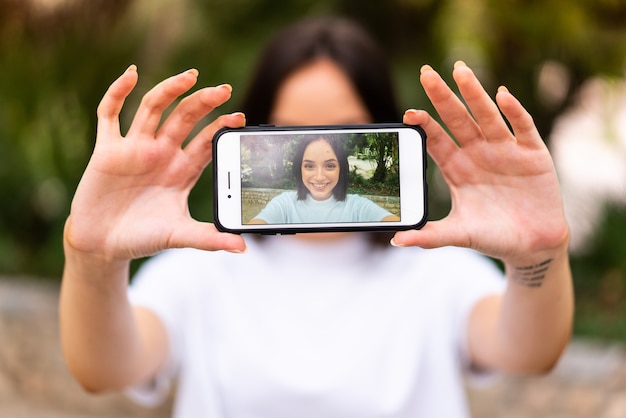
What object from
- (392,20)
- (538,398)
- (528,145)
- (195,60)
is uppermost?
(392,20)

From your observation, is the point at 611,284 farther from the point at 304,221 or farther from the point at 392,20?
the point at 304,221

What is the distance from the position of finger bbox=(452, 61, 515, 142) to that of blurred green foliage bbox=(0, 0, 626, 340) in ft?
7.08

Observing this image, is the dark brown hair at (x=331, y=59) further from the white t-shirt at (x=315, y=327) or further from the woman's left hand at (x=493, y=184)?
the woman's left hand at (x=493, y=184)

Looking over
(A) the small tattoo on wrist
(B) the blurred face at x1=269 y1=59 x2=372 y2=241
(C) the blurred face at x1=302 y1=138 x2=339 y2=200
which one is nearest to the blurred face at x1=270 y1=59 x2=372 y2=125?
(B) the blurred face at x1=269 y1=59 x2=372 y2=241

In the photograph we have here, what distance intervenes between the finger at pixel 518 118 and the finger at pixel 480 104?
0.06 ft

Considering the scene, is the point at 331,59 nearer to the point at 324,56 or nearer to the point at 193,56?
the point at 324,56

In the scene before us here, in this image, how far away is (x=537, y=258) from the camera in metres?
1.00

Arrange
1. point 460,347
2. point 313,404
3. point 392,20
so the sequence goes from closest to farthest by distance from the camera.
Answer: point 313,404, point 460,347, point 392,20

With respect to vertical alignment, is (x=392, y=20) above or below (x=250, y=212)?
above

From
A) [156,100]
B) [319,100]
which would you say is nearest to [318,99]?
[319,100]

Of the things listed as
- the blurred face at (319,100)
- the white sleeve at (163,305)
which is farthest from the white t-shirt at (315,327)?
the blurred face at (319,100)

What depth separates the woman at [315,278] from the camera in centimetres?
95

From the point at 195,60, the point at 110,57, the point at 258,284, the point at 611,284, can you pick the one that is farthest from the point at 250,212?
the point at 611,284

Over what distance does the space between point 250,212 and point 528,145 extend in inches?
17.4
